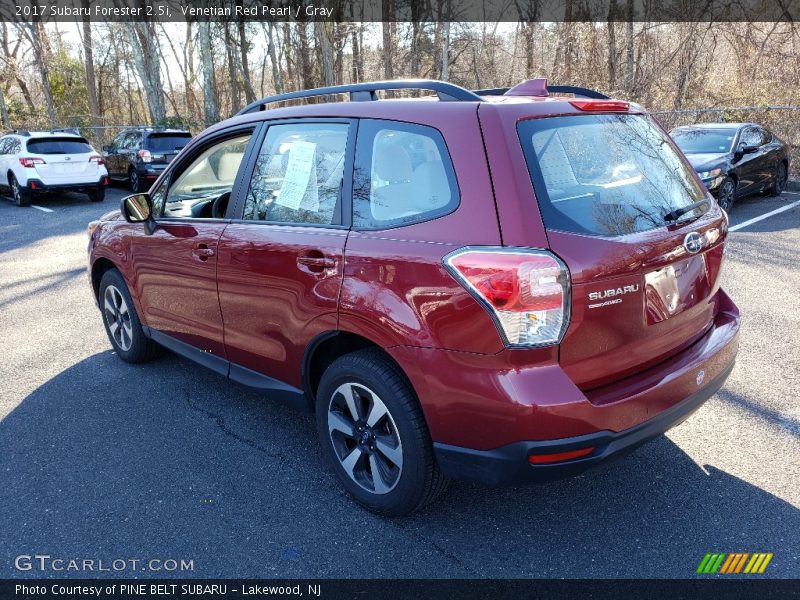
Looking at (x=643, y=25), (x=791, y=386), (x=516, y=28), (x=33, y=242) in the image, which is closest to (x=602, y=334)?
(x=791, y=386)

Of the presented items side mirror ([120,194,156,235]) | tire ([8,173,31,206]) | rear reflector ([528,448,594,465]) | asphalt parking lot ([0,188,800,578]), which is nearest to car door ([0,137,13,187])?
tire ([8,173,31,206])

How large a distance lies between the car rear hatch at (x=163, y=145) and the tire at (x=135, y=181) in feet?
2.27

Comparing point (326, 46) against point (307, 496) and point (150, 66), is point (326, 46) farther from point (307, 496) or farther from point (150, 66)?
point (307, 496)

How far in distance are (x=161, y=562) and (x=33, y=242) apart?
9242mm

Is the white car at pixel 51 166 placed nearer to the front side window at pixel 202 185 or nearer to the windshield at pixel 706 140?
the front side window at pixel 202 185

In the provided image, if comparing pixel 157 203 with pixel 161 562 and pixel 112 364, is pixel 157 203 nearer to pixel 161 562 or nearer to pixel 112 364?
pixel 112 364

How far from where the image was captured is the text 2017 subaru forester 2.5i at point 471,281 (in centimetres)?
242

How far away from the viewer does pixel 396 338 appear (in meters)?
2.69

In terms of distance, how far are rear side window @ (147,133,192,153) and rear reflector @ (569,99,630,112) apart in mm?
14447

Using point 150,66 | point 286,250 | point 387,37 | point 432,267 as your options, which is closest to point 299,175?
point 286,250

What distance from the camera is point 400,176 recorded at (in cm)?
285

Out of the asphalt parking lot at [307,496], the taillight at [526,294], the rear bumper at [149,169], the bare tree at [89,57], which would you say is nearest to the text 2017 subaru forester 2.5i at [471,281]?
the taillight at [526,294]

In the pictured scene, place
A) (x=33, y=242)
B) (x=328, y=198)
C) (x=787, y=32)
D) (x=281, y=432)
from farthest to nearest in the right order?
(x=787, y=32) < (x=33, y=242) < (x=281, y=432) < (x=328, y=198)

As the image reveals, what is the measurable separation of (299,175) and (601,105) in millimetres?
1506
